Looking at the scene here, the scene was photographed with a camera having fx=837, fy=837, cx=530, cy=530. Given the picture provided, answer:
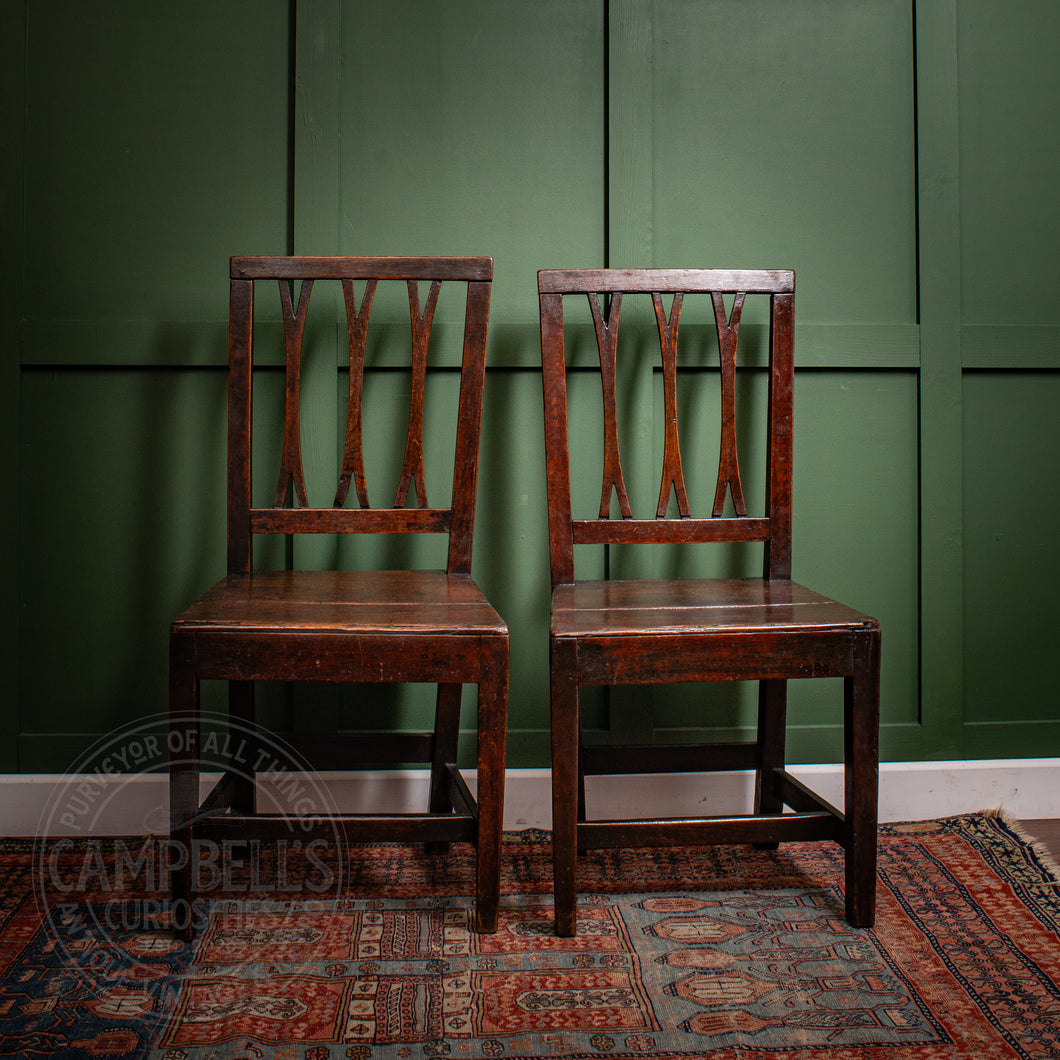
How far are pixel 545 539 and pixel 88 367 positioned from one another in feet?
3.43

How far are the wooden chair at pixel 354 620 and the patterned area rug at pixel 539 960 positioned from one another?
0.44 ft

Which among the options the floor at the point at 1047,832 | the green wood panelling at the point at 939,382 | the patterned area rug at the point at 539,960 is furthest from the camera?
the green wood panelling at the point at 939,382

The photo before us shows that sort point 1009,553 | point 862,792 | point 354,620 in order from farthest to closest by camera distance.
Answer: point 1009,553 < point 862,792 < point 354,620

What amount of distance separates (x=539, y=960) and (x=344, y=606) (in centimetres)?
63

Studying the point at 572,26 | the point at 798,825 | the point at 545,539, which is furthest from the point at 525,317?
the point at 798,825

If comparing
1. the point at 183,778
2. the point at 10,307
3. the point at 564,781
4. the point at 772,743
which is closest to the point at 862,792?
the point at 772,743

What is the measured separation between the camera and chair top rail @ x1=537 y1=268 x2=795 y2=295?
1616 millimetres

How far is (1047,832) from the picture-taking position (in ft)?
5.91

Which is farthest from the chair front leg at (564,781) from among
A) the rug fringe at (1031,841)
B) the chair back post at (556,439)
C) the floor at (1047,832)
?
the floor at (1047,832)

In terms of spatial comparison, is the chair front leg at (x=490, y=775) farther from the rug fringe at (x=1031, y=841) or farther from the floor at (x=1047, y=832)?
the floor at (x=1047, y=832)

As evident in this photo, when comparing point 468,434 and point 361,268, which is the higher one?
point 361,268

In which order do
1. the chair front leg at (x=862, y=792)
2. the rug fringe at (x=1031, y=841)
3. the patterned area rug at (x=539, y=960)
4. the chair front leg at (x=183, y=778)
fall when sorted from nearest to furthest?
the patterned area rug at (x=539, y=960), the chair front leg at (x=183, y=778), the chair front leg at (x=862, y=792), the rug fringe at (x=1031, y=841)

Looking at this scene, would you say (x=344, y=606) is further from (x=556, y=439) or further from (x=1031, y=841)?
(x=1031, y=841)

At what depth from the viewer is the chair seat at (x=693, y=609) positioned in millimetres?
1308
